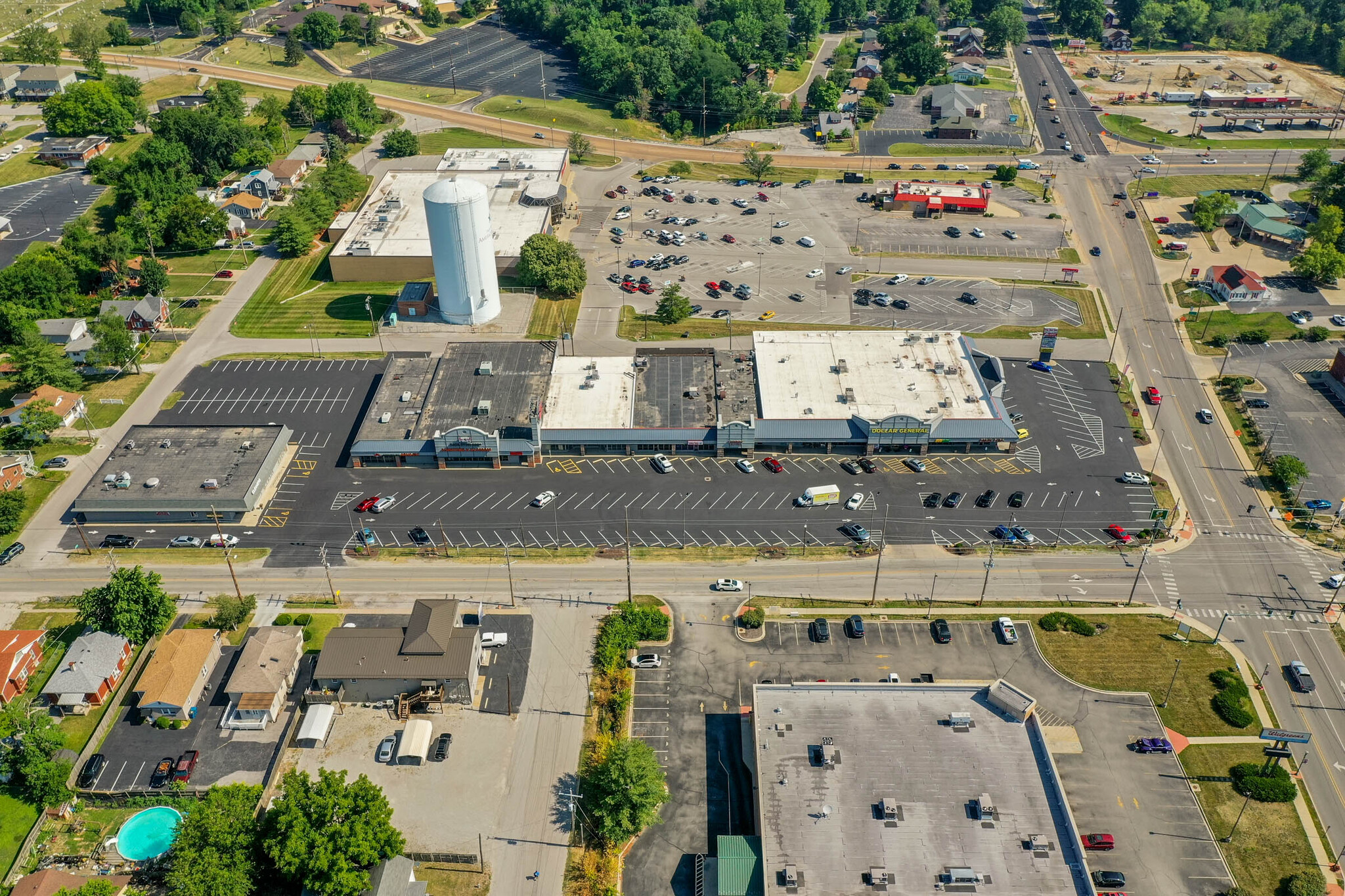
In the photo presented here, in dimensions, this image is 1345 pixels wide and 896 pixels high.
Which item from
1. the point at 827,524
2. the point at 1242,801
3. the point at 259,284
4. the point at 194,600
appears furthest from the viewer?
the point at 259,284

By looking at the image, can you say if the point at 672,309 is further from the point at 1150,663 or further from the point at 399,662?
the point at 1150,663

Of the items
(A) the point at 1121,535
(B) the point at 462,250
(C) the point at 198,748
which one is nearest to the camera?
(C) the point at 198,748

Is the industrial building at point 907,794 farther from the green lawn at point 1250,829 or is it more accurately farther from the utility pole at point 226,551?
the utility pole at point 226,551

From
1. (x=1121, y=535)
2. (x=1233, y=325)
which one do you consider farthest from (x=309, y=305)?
(x=1233, y=325)

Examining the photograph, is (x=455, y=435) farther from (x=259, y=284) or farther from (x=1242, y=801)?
(x=1242, y=801)

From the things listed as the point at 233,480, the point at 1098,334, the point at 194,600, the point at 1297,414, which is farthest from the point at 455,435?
the point at 1297,414

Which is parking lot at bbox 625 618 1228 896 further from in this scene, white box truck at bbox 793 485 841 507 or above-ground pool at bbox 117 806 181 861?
above-ground pool at bbox 117 806 181 861

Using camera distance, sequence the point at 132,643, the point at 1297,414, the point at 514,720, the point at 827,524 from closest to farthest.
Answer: the point at 514,720
the point at 132,643
the point at 827,524
the point at 1297,414
